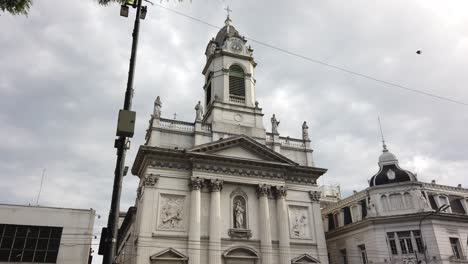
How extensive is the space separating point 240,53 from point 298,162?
13839 mm

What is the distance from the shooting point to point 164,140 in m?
32.4

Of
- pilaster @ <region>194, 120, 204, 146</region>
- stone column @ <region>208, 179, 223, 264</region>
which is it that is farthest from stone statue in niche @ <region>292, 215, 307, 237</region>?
pilaster @ <region>194, 120, 204, 146</region>

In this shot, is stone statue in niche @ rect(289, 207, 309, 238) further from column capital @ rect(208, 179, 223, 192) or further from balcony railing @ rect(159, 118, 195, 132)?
balcony railing @ rect(159, 118, 195, 132)

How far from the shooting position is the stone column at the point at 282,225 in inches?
1180

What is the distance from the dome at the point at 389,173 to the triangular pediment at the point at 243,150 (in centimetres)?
1014

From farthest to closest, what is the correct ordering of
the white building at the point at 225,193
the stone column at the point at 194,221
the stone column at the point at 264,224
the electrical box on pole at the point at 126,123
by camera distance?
the stone column at the point at 264,224, the white building at the point at 225,193, the stone column at the point at 194,221, the electrical box on pole at the point at 126,123

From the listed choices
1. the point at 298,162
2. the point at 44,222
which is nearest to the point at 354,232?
the point at 298,162

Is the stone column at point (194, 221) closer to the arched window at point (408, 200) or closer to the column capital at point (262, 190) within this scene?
the column capital at point (262, 190)

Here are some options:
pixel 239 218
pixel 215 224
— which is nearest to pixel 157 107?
pixel 215 224

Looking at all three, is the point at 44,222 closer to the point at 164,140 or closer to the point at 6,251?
the point at 6,251

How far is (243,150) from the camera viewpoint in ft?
109

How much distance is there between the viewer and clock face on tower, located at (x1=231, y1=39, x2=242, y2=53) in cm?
4097

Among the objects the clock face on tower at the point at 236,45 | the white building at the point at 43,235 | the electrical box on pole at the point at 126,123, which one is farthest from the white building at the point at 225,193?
the electrical box on pole at the point at 126,123

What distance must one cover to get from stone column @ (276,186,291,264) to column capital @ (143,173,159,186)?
10.6 meters
